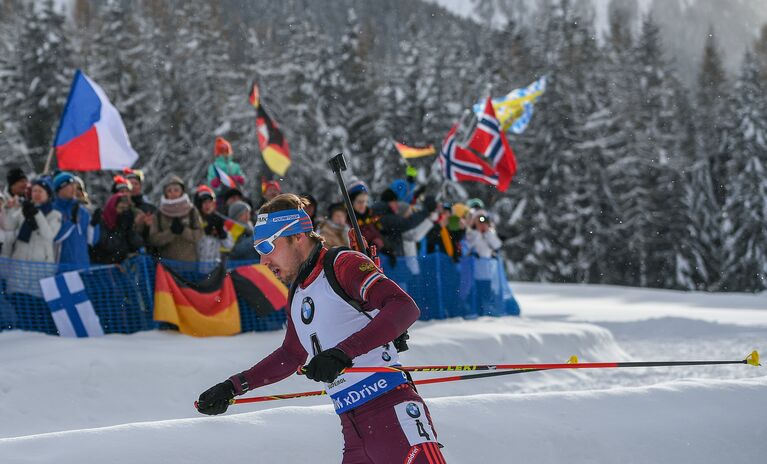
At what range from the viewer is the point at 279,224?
3.73 m

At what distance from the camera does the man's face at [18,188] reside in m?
9.37

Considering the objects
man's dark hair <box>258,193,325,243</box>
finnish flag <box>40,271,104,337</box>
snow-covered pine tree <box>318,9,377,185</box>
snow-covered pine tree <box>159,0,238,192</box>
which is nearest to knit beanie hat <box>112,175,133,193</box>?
finnish flag <box>40,271,104,337</box>

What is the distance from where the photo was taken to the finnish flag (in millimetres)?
8719

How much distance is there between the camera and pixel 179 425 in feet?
17.0

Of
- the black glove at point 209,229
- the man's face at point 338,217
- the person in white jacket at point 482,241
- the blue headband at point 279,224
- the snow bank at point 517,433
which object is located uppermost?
the blue headband at point 279,224

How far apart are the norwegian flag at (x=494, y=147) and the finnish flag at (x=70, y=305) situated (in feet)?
25.6

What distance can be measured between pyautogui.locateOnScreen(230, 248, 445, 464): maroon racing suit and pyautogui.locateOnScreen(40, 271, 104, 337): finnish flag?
225 inches

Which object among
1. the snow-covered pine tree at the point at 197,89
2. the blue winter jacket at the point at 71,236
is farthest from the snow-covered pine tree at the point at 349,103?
the blue winter jacket at the point at 71,236

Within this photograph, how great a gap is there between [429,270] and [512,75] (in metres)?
36.3

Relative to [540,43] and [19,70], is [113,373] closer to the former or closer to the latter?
[19,70]

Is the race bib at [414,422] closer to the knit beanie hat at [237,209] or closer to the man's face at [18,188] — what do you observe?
the man's face at [18,188]

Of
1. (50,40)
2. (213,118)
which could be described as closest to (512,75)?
(213,118)

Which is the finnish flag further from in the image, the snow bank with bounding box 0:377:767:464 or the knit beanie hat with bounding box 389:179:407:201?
the knit beanie hat with bounding box 389:179:407:201

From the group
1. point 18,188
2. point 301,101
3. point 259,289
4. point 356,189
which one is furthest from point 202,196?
point 301,101
